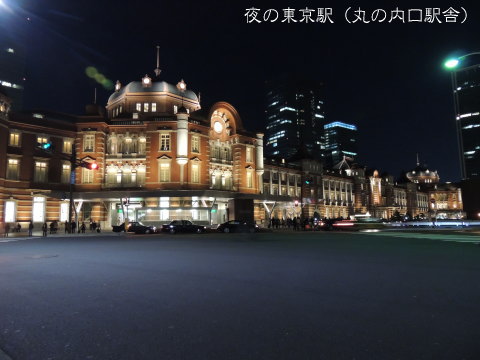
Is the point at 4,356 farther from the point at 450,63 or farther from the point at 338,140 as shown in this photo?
the point at 338,140

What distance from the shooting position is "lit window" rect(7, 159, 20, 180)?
131ft

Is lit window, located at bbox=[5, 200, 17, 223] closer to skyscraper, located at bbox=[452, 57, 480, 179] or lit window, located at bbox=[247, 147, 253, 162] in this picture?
lit window, located at bbox=[247, 147, 253, 162]

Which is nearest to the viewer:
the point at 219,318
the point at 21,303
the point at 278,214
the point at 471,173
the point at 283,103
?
the point at 219,318

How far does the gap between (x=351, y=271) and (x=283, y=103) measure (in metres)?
167

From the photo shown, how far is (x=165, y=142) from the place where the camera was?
4591cm

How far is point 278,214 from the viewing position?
67812mm

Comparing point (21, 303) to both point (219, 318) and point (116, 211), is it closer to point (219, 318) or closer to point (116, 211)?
point (219, 318)

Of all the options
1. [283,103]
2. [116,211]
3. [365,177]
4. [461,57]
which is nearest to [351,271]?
[461,57]

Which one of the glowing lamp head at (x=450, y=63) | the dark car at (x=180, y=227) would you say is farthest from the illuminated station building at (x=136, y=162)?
the glowing lamp head at (x=450, y=63)

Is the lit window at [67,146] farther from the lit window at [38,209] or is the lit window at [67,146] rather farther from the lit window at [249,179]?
the lit window at [249,179]

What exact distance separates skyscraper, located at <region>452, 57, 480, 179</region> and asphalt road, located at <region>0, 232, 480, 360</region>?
54083mm

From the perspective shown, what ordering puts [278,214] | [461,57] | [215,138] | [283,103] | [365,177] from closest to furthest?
[461,57] → [215,138] → [278,214] → [365,177] → [283,103]

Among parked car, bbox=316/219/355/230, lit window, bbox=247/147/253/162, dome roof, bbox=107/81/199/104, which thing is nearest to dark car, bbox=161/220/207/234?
parked car, bbox=316/219/355/230

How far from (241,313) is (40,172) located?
4264 centimetres
